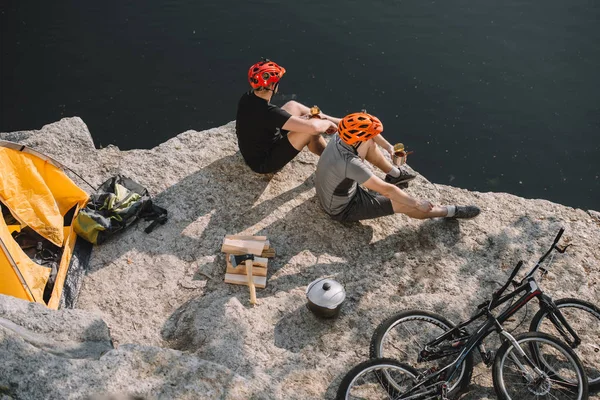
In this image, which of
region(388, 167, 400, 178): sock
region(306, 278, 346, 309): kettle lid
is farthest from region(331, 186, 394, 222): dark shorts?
region(306, 278, 346, 309): kettle lid

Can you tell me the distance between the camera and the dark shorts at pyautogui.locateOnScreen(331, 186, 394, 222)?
7.65m

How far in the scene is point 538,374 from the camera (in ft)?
18.0

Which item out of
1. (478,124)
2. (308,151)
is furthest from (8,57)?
(478,124)

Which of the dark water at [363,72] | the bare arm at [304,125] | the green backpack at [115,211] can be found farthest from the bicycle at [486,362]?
the dark water at [363,72]

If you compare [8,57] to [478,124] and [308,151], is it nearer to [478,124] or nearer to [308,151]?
[308,151]

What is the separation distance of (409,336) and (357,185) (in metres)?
2.31

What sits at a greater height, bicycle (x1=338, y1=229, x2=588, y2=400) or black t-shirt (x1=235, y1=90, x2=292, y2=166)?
black t-shirt (x1=235, y1=90, x2=292, y2=166)

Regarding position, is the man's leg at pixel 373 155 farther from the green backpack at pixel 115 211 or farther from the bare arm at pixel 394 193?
the green backpack at pixel 115 211

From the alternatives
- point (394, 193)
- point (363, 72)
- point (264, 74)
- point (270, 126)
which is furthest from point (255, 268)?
point (363, 72)

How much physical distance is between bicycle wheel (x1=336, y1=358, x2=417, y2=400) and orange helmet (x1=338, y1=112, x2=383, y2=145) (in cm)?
292

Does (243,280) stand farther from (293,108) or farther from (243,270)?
(293,108)

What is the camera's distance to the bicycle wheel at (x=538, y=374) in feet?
17.7

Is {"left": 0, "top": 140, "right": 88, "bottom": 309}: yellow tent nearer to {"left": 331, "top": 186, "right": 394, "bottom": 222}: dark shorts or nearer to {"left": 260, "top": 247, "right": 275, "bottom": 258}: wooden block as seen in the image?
{"left": 260, "top": 247, "right": 275, "bottom": 258}: wooden block

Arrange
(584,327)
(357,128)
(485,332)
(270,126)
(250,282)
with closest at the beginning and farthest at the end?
(485,332) → (584,327) → (250,282) → (357,128) → (270,126)
